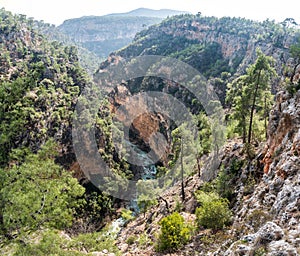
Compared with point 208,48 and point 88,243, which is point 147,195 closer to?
point 88,243

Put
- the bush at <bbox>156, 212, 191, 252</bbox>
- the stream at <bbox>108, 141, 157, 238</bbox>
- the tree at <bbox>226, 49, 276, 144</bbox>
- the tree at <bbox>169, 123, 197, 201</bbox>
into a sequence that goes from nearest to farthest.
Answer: the bush at <bbox>156, 212, 191, 252</bbox>
the tree at <bbox>226, 49, 276, 144</bbox>
the tree at <bbox>169, 123, 197, 201</bbox>
the stream at <bbox>108, 141, 157, 238</bbox>

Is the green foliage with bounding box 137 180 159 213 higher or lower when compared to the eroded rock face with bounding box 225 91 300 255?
lower

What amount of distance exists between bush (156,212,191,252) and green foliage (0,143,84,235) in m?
10.0

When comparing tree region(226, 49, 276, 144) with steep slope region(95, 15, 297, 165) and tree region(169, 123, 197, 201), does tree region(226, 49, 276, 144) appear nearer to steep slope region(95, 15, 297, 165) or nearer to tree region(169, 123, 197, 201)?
tree region(169, 123, 197, 201)

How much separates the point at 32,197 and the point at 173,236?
11992mm

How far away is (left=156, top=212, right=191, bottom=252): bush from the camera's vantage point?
63.1ft

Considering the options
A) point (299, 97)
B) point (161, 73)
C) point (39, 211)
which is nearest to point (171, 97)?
point (161, 73)

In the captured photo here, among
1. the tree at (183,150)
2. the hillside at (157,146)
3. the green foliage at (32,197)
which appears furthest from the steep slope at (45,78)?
the green foliage at (32,197)

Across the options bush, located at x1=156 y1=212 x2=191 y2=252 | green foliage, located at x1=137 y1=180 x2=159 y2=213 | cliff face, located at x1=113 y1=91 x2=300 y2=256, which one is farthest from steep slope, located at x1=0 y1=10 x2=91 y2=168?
cliff face, located at x1=113 y1=91 x2=300 y2=256

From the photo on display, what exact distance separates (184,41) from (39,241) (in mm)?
123134

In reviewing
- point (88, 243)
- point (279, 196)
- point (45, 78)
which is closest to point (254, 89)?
point (279, 196)

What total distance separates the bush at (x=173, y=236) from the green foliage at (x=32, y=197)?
10012 mm

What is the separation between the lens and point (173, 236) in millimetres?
19312

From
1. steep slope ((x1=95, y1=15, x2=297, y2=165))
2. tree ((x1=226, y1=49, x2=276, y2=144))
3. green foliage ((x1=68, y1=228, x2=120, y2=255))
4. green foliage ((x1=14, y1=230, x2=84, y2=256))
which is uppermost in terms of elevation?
steep slope ((x1=95, y1=15, x2=297, y2=165))
